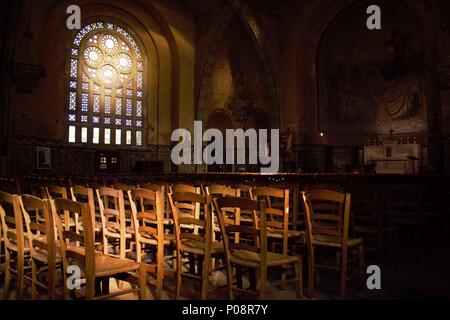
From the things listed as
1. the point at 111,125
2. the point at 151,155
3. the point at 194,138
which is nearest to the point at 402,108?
the point at 194,138

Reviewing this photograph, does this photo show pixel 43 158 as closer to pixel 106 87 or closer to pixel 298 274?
pixel 106 87

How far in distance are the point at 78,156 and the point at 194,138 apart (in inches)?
207

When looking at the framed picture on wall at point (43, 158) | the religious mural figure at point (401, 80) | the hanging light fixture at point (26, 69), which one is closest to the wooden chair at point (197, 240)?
the hanging light fixture at point (26, 69)

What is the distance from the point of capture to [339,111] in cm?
1806

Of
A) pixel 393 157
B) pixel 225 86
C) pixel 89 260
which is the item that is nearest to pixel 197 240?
pixel 89 260

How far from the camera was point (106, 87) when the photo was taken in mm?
16188

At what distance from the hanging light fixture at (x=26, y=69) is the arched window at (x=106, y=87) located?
481 cm

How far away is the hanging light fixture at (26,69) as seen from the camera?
→ 9766 mm

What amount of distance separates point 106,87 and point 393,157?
12456mm

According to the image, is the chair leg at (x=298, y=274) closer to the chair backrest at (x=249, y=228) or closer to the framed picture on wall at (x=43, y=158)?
the chair backrest at (x=249, y=228)

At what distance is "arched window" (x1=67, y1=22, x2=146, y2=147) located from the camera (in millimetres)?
15227

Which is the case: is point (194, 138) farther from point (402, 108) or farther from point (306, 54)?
point (402, 108)

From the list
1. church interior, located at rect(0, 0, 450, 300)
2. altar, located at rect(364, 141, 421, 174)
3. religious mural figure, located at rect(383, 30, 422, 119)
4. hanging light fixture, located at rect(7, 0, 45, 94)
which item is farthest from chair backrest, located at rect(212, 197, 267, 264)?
religious mural figure, located at rect(383, 30, 422, 119)

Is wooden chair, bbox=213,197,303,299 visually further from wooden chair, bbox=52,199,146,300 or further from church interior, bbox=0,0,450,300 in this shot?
church interior, bbox=0,0,450,300
